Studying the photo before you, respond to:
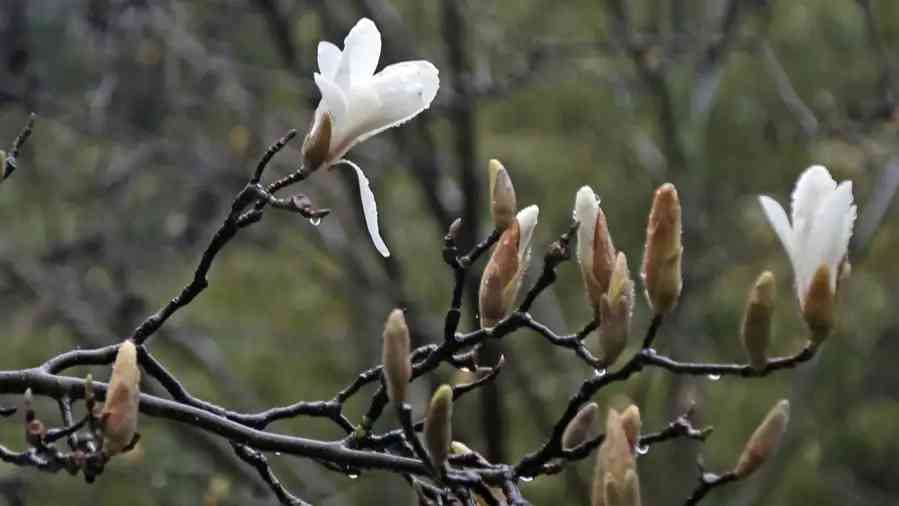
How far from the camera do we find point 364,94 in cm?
114

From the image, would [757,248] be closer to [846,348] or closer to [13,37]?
[846,348]

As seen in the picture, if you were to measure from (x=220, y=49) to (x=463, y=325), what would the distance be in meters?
1.06

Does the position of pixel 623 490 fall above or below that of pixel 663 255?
below

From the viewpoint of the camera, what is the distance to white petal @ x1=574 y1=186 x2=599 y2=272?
1133mm

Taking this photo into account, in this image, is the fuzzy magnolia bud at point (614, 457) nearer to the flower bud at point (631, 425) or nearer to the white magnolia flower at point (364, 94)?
the flower bud at point (631, 425)

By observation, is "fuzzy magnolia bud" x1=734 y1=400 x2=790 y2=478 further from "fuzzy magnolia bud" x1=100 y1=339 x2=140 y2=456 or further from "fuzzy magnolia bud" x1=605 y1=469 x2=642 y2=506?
"fuzzy magnolia bud" x1=100 y1=339 x2=140 y2=456

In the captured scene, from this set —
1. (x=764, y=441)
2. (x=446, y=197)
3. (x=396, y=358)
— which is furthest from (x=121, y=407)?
(x=446, y=197)

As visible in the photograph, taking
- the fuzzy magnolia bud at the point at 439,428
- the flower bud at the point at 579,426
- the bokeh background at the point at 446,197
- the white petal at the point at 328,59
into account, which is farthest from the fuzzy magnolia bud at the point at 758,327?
the bokeh background at the point at 446,197

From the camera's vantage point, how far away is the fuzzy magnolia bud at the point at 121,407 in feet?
3.14

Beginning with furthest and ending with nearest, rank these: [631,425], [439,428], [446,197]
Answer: [446,197] → [631,425] → [439,428]

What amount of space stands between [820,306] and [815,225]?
2.6 inches

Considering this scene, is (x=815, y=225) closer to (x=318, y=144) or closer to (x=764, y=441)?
(x=764, y=441)

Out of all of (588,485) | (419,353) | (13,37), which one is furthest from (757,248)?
(419,353)

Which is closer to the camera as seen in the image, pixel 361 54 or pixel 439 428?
pixel 439 428
